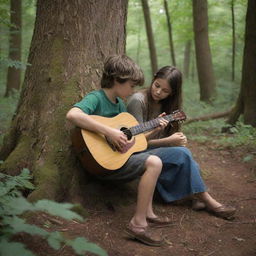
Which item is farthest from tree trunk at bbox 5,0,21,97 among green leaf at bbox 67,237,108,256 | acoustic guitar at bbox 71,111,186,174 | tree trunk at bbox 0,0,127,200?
green leaf at bbox 67,237,108,256

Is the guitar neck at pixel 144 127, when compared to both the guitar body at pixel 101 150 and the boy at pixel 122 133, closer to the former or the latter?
the guitar body at pixel 101 150

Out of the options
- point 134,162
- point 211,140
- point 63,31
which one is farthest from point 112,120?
point 211,140

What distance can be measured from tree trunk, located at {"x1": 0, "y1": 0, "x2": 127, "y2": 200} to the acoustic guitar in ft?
1.26

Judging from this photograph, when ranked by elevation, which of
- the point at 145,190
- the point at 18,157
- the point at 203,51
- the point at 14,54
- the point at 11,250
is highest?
the point at 203,51

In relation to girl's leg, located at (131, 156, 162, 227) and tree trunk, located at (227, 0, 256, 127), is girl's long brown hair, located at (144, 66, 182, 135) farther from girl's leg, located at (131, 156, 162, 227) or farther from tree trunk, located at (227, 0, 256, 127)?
tree trunk, located at (227, 0, 256, 127)

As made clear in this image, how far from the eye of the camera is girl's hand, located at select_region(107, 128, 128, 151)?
303cm

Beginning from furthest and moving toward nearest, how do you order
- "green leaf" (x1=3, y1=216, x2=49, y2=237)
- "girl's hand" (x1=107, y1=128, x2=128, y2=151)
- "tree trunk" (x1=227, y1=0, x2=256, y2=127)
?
"tree trunk" (x1=227, y1=0, x2=256, y2=127) → "girl's hand" (x1=107, y1=128, x2=128, y2=151) → "green leaf" (x1=3, y1=216, x2=49, y2=237)

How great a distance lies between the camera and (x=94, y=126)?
2971 millimetres

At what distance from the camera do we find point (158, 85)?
11.8 ft

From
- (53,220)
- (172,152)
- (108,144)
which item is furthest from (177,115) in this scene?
(53,220)

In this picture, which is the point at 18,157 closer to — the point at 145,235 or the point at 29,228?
the point at 145,235

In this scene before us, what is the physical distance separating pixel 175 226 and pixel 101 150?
3.70ft

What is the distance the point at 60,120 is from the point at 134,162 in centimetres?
96

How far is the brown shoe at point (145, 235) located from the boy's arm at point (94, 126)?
773 mm
